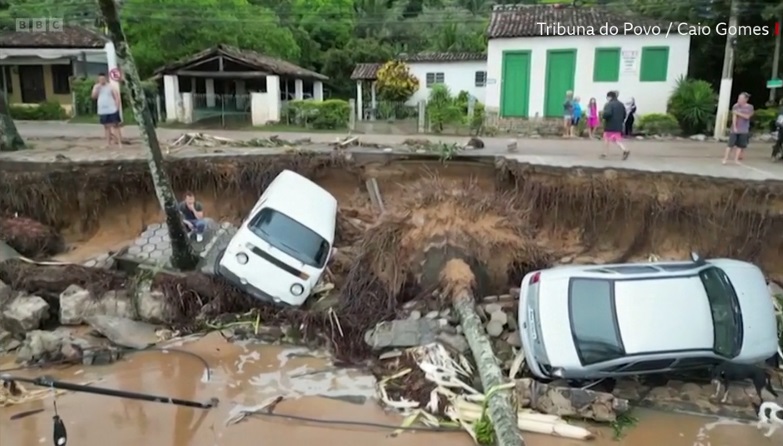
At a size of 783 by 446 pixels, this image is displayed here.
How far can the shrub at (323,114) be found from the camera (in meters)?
28.0

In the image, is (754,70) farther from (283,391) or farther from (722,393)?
(283,391)

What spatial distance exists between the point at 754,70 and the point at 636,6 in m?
6.25

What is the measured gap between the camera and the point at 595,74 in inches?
1022

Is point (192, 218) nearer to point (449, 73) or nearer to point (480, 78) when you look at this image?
point (449, 73)

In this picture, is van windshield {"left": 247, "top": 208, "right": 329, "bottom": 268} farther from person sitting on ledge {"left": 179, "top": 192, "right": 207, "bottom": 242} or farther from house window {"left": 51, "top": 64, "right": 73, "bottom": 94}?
house window {"left": 51, "top": 64, "right": 73, "bottom": 94}

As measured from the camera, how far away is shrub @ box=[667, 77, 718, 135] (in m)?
24.4

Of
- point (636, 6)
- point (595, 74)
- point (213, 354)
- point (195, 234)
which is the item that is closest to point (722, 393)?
point (213, 354)

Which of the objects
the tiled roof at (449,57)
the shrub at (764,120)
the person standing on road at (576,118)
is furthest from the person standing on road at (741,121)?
the tiled roof at (449,57)

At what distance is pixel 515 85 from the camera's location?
26828 mm

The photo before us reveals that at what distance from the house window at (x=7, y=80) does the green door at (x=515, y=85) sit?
25385 mm

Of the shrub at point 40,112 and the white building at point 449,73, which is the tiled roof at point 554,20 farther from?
the shrub at point 40,112

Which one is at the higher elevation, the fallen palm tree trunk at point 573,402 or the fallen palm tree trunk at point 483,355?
the fallen palm tree trunk at point 483,355

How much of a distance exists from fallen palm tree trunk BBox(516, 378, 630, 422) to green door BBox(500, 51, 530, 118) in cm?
1921

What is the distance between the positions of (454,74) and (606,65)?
9.89 metres
